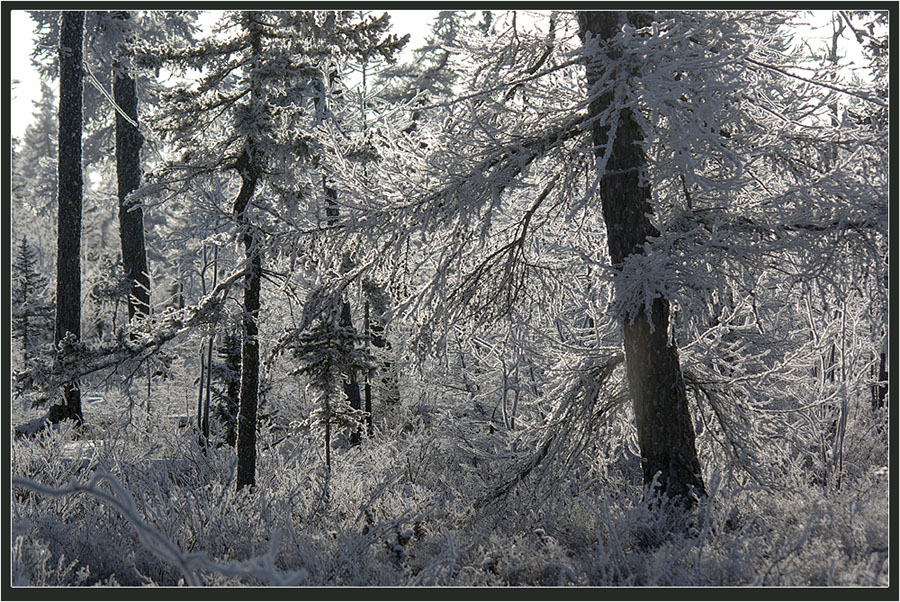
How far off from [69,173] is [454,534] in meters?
8.62

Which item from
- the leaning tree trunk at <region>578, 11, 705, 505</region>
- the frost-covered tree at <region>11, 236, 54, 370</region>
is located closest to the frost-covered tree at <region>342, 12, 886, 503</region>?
the leaning tree trunk at <region>578, 11, 705, 505</region>

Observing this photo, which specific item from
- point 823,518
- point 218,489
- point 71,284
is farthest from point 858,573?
point 71,284

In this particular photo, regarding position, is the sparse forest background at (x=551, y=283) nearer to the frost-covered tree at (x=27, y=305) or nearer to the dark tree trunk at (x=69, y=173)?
the dark tree trunk at (x=69, y=173)

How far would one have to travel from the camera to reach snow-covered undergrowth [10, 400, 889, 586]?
4.54m

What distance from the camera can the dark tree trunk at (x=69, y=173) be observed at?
10.8 meters

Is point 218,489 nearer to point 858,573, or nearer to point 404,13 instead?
point 404,13

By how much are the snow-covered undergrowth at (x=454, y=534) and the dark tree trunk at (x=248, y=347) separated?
37 cm

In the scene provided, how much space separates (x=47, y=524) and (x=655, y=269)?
5.27m

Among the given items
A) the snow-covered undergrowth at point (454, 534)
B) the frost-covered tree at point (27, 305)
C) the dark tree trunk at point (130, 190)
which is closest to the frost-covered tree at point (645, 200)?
the snow-covered undergrowth at point (454, 534)

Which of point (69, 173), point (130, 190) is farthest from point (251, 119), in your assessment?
point (130, 190)

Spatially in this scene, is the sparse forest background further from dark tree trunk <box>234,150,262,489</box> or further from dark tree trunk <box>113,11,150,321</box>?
dark tree trunk <box>113,11,150,321</box>

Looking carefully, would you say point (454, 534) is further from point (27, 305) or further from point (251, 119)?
point (27, 305)

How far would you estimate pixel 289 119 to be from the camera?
736cm

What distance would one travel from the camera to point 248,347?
7426mm
